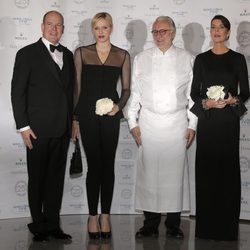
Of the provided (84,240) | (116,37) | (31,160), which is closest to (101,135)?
(31,160)

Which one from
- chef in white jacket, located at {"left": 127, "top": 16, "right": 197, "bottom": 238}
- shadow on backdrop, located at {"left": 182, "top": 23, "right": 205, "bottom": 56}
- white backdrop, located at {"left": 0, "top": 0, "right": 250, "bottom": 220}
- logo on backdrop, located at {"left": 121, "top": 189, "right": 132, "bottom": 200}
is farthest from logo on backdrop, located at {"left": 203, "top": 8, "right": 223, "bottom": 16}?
logo on backdrop, located at {"left": 121, "top": 189, "right": 132, "bottom": 200}

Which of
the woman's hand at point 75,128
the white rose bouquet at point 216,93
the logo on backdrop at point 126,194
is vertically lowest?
the logo on backdrop at point 126,194

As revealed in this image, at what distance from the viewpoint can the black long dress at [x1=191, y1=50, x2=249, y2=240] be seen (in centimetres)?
476

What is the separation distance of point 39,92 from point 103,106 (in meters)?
0.54

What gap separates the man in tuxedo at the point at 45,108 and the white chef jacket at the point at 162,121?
65 centimetres

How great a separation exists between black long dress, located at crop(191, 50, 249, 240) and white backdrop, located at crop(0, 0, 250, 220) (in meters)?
1.02

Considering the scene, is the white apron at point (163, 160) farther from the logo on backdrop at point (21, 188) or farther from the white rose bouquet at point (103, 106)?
the logo on backdrop at point (21, 188)

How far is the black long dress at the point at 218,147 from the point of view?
15.6 feet

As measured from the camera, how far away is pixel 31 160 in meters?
A: 4.67

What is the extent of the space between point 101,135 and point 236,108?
1175 millimetres

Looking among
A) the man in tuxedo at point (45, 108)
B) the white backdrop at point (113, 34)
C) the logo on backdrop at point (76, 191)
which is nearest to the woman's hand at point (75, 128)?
the man in tuxedo at point (45, 108)

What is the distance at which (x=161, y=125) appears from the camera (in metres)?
4.88

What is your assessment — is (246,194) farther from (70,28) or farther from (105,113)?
(70,28)

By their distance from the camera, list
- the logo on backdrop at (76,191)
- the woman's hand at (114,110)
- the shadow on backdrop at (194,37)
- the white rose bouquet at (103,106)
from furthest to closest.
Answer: the logo on backdrop at (76,191)
the shadow on backdrop at (194,37)
the woman's hand at (114,110)
the white rose bouquet at (103,106)
